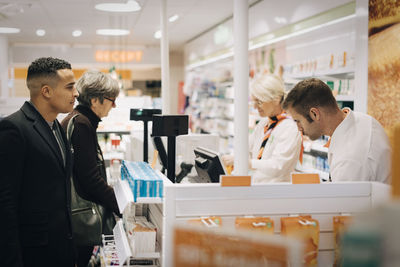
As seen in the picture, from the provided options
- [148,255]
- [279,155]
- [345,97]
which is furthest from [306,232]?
[345,97]

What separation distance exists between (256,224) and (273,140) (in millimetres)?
1484

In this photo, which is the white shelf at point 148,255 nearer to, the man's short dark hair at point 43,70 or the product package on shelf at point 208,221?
the product package on shelf at point 208,221

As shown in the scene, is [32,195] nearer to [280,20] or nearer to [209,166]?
[209,166]

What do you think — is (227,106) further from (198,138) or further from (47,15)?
(198,138)

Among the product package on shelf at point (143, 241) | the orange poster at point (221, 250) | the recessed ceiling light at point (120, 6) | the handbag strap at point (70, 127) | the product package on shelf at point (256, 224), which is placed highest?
the recessed ceiling light at point (120, 6)

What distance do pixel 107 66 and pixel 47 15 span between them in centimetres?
580

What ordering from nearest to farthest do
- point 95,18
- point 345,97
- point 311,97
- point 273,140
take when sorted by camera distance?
point 311,97
point 273,140
point 345,97
point 95,18

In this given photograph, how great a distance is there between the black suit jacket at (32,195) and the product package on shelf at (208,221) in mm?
734

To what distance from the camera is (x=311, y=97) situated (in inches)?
101

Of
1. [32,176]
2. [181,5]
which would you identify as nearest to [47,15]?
[181,5]

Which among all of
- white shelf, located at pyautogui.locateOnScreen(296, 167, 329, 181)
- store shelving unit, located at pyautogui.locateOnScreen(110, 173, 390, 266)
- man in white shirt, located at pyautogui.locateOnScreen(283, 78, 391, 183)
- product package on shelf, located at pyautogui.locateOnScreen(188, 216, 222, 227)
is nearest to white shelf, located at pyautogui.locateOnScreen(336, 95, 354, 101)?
white shelf, located at pyautogui.locateOnScreen(296, 167, 329, 181)

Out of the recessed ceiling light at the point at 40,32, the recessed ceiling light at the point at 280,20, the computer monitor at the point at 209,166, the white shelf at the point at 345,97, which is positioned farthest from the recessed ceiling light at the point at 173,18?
the computer monitor at the point at 209,166

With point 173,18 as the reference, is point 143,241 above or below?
below

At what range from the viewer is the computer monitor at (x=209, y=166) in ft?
8.59
